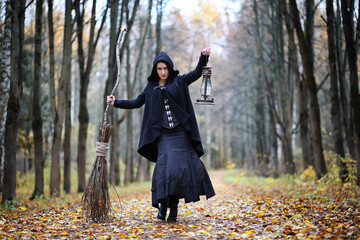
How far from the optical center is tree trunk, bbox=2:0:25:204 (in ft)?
25.6

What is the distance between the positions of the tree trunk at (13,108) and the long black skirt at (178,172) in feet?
12.3

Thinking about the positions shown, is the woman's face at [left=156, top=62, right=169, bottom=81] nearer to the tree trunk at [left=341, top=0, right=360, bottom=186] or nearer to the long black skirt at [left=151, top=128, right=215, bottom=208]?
the long black skirt at [left=151, top=128, right=215, bottom=208]

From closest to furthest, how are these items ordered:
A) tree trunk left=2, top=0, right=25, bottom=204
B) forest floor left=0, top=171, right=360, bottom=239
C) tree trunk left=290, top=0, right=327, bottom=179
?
forest floor left=0, top=171, right=360, bottom=239 → tree trunk left=2, top=0, right=25, bottom=204 → tree trunk left=290, top=0, right=327, bottom=179

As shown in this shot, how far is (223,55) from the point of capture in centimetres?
3541

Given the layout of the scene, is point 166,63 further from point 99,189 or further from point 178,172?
point 99,189

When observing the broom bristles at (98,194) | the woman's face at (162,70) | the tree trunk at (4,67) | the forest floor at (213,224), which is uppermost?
the tree trunk at (4,67)

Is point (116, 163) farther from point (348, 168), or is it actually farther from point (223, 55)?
point (223, 55)

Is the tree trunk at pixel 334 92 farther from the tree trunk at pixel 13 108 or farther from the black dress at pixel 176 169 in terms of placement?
the tree trunk at pixel 13 108

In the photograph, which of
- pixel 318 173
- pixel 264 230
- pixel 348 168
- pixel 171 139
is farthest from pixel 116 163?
pixel 264 230

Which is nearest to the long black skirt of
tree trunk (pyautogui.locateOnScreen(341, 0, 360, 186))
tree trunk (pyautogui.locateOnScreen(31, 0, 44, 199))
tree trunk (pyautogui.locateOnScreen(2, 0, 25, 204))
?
tree trunk (pyautogui.locateOnScreen(2, 0, 25, 204))

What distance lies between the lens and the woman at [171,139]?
5.55 m

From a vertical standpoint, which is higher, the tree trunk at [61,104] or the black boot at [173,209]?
the tree trunk at [61,104]

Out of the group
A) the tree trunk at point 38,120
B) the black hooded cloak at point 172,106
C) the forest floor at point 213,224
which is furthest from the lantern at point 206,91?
the tree trunk at point 38,120

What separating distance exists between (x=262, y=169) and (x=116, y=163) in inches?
382
